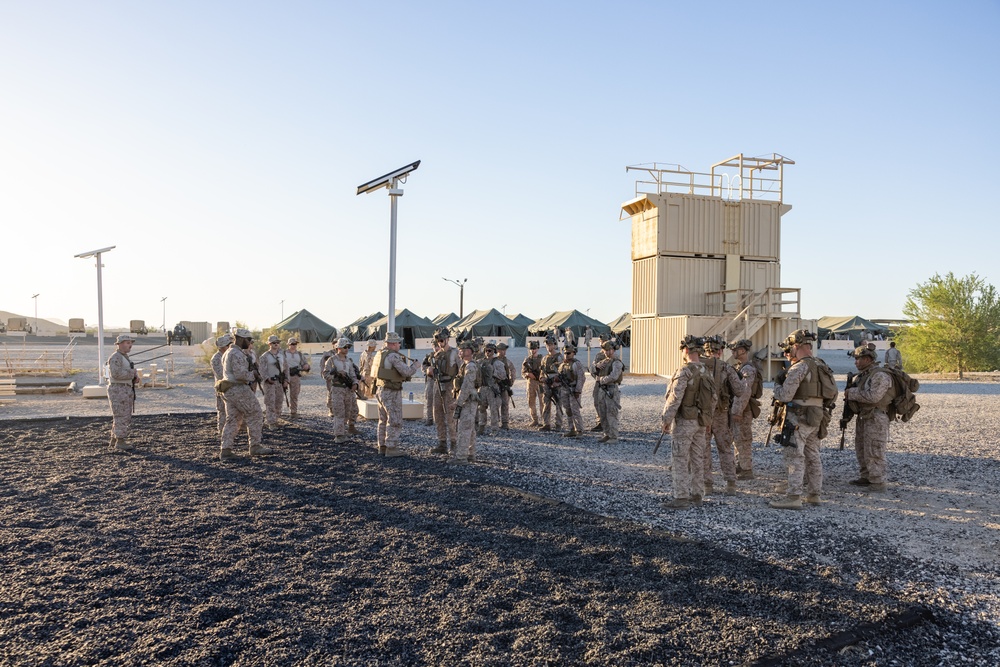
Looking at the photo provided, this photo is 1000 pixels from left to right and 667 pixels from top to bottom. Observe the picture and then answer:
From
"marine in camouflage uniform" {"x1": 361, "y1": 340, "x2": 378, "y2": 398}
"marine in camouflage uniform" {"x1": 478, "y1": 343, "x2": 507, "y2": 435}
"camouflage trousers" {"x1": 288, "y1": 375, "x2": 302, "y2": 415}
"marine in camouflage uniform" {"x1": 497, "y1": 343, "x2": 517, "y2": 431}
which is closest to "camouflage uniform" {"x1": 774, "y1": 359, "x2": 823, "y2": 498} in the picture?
"marine in camouflage uniform" {"x1": 478, "y1": 343, "x2": 507, "y2": 435}

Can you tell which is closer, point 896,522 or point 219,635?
point 219,635

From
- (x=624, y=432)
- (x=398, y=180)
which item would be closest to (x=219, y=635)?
(x=624, y=432)

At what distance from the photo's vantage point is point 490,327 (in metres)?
48.6

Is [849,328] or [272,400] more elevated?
[849,328]

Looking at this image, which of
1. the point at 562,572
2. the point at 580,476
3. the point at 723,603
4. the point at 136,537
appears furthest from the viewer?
the point at 580,476

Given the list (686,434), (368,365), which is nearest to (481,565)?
(686,434)

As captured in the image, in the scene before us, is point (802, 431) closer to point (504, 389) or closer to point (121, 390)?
point (504, 389)

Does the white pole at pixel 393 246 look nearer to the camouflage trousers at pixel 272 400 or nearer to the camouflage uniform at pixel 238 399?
the camouflage trousers at pixel 272 400

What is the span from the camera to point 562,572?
204 inches

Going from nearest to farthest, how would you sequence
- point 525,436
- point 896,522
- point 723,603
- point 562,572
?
point 723,603 → point 562,572 → point 896,522 → point 525,436

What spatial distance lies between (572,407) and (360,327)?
124ft

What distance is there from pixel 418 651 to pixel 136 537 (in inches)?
135

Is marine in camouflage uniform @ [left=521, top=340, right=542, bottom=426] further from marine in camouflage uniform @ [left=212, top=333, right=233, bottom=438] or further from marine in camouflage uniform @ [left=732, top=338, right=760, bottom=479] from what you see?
marine in camouflage uniform @ [left=212, top=333, right=233, bottom=438]

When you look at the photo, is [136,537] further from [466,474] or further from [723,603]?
[723,603]
